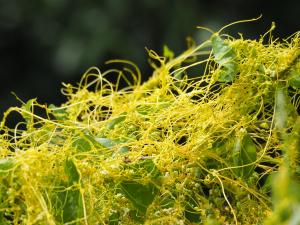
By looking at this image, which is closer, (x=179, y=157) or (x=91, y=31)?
(x=179, y=157)

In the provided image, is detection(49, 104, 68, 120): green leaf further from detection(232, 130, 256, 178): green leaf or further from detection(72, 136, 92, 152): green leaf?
detection(232, 130, 256, 178): green leaf

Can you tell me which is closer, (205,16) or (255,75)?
(255,75)

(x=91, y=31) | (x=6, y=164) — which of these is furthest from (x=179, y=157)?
(x=91, y=31)

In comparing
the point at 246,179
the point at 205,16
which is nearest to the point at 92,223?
the point at 246,179

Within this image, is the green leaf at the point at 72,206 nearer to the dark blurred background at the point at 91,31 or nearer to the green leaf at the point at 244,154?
the green leaf at the point at 244,154

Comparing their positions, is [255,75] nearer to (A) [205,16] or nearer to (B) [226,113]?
(B) [226,113]

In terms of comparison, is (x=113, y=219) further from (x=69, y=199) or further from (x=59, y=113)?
(x=59, y=113)

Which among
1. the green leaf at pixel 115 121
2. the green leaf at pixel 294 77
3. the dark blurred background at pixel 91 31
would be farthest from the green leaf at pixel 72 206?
the dark blurred background at pixel 91 31
